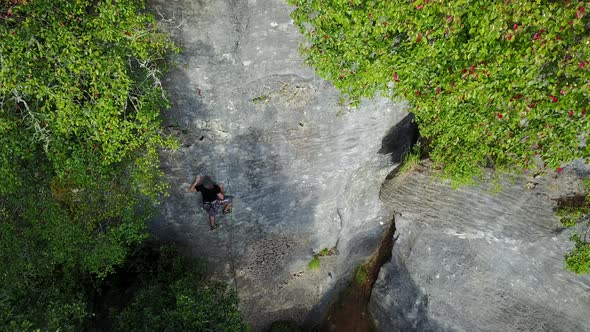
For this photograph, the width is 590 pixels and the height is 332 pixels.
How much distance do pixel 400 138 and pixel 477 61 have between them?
4.88 metres

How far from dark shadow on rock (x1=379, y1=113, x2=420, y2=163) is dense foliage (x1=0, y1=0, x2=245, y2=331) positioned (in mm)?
6201

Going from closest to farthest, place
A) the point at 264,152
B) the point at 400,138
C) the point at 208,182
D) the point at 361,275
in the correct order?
the point at 264,152
the point at 208,182
the point at 400,138
the point at 361,275

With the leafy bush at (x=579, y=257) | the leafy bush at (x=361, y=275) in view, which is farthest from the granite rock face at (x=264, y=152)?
the leafy bush at (x=579, y=257)

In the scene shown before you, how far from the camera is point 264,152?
9.83m

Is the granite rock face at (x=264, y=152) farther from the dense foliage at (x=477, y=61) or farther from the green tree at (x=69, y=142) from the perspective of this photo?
the dense foliage at (x=477, y=61)

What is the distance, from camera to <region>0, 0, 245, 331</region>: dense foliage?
5.87 metres

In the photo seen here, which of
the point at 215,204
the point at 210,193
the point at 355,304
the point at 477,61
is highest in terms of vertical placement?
the point at 477,61

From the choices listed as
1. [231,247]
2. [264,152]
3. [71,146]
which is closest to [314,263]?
[231,247]

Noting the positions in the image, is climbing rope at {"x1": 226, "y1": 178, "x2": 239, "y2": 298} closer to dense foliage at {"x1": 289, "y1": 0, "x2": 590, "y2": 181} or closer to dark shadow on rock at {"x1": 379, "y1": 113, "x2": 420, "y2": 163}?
dark shadow on rock at {"x1": 379, "y1": 113, "x2": 420, "y2": 163}

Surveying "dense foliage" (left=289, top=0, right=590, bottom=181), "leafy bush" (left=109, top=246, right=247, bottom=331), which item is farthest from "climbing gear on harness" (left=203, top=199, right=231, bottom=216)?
"dense foliage" (left=289, top=0, right=590, bottom=181)

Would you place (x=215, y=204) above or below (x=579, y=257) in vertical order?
above

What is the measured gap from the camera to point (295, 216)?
38.9 feet

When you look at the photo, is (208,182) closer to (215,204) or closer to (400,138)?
(215,204)

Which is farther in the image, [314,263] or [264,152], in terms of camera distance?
[314,263]
